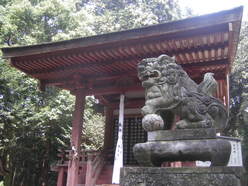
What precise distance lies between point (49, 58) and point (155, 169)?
4.83 metres

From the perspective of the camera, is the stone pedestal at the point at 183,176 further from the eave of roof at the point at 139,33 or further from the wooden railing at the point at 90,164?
the wooden railing at the point at 90,164

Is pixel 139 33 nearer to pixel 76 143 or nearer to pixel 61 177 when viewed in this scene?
pixel 76 143

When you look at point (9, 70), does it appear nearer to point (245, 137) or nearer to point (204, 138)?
point (204, 138)

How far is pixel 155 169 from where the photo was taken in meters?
2.89

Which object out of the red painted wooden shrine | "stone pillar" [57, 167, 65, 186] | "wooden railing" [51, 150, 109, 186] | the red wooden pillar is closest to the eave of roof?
the red painted wooden shrine

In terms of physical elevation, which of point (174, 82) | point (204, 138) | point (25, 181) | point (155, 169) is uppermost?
point (174, 82)

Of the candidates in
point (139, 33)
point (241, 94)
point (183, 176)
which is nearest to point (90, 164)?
→ point (139, 33)

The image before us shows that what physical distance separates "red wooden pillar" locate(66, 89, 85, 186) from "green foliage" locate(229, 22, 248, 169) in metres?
12.0

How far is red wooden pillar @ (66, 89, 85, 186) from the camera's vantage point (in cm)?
665

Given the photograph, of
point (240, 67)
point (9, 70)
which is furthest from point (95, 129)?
point (240, 67)

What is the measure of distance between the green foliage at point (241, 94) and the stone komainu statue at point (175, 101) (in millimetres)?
14063

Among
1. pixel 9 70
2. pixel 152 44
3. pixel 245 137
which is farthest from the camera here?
pixel 245 137

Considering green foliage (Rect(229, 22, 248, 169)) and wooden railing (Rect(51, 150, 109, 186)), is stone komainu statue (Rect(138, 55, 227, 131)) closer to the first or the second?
wooden railing (Rect(51, 150, 109, 186))

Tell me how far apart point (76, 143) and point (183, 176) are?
454 centimetres
